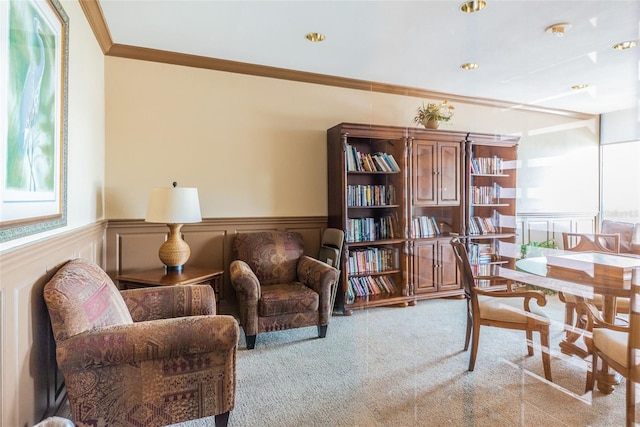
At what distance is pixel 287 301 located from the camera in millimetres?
2807

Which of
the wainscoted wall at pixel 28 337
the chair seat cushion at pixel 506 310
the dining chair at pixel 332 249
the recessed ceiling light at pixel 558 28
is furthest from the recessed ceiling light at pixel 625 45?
the wainscoted wall at pixel 28 337

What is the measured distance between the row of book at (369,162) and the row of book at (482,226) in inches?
49.8

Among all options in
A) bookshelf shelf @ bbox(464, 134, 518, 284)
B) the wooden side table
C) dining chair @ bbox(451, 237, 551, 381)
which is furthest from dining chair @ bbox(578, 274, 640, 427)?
the wooden side table

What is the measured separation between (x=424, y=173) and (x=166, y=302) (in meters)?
2.98

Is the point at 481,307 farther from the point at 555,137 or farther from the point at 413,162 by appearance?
the point at 555,137

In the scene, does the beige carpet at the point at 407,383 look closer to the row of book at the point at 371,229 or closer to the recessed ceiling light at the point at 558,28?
the row of book at the point at 371,229

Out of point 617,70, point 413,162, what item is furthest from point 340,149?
point 617,70

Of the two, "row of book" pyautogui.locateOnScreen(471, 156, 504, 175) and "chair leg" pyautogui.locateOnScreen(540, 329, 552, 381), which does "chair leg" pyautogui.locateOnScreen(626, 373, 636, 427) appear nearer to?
"chair leg" pyautogui.locateOnScreen(540, 329, 552, 381)

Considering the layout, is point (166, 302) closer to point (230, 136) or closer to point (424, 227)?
point (230, 136)

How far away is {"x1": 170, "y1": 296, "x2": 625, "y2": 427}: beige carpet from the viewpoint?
192 centimetres

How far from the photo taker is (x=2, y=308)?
3.65 ft

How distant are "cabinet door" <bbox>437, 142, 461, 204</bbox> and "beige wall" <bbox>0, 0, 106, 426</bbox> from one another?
3.40 meters

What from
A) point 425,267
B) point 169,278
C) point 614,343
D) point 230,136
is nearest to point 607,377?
point 614,343

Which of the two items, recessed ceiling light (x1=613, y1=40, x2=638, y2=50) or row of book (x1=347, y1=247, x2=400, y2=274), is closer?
recessed ceiling light (x1=613, y1=40, x2=638, y2=50)
